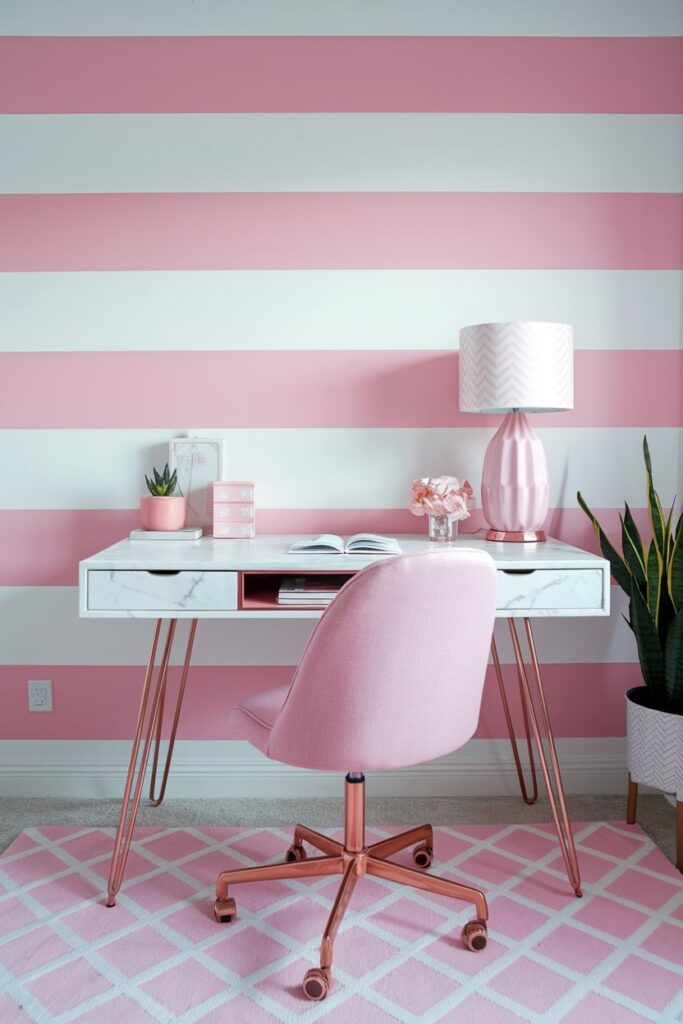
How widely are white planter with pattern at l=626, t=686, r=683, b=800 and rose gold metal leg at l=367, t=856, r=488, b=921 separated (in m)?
0.70

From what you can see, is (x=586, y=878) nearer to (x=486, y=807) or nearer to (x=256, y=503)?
(x=486, y=807)

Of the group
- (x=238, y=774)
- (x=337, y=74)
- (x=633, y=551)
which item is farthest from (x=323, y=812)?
(x=337, y=74)

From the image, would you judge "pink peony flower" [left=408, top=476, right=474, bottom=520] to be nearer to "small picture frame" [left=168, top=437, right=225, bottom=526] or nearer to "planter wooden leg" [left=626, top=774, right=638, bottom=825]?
"small picture frame" [left=168, top=437, right=225, bottom=526]

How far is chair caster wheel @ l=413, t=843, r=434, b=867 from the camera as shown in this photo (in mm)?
2080

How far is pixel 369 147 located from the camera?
2.51m

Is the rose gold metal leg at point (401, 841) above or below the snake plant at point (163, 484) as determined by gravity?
below

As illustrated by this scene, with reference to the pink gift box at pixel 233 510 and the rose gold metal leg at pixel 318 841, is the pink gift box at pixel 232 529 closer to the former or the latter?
the pink gift box at pixel 233 510

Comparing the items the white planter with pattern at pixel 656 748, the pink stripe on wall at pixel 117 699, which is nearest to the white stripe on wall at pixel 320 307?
the pink stripe on wall at pixel 117 699

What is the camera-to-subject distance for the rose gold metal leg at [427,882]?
5.85 feet

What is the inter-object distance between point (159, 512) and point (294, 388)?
1.87 ft

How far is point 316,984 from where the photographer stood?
5.22 ft

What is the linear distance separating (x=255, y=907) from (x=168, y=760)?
67 cm

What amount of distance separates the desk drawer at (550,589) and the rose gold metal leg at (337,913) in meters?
0.69
